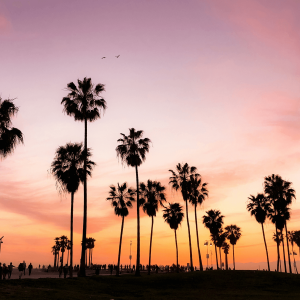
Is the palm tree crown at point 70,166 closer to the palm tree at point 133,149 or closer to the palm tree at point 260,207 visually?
the palm tree at point 133,149

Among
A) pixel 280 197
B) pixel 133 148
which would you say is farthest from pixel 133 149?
pixel 280 197

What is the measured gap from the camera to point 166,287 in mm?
36000

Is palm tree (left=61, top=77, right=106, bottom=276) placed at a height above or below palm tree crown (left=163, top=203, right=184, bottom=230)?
above

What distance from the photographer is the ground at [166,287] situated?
78.9ft

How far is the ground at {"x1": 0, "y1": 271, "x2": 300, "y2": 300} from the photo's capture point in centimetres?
2406

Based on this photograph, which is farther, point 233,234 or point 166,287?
point 233,234

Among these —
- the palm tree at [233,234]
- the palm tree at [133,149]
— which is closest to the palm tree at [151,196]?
the palm tree at [133,149]

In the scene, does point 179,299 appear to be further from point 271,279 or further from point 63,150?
point 63,150

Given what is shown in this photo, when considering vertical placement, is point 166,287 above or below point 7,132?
below

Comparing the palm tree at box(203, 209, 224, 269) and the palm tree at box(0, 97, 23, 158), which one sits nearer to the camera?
the palm tree at box(0, 97, 23, 158)

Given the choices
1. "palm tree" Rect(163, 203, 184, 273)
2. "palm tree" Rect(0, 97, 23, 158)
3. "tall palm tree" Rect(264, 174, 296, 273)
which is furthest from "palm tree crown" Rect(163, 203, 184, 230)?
"palm tree" Rect(0, 97, 23, 158)

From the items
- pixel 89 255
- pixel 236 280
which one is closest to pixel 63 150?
pixel 236 280

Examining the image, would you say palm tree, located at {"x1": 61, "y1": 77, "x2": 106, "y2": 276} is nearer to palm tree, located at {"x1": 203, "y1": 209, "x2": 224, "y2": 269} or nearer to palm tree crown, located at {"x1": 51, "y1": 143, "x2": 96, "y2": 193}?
palm tree crown, located at {"x1": 51, "y1": 143, "x2": 96, "y2": 193}

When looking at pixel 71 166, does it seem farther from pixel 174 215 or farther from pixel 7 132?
pixel 174 215
